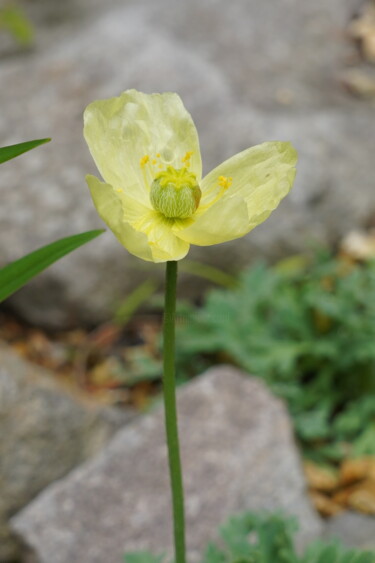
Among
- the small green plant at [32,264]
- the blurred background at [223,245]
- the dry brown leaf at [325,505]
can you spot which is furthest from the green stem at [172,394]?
the dry brown leaf at [325,505]

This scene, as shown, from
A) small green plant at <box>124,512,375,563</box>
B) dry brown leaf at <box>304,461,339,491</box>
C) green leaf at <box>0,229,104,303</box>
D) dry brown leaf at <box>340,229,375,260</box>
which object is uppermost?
green leaf at <box>0,229,104,303</box>

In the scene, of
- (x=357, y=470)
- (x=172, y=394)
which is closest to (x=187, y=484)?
(x=357, y=470)

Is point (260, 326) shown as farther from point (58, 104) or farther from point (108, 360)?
point (58, 104)

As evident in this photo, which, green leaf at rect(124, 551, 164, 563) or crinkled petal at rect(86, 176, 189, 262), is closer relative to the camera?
crinkled petal at rect(86, 176, 189, 262)

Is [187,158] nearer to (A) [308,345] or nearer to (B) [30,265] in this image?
(B) [30,265]

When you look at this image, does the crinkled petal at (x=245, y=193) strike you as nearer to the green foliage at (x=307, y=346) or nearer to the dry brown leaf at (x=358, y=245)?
the green foliage at (x=307, y=346)

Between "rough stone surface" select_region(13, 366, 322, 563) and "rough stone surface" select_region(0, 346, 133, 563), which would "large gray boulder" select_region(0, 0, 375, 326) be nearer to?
"rough stone surface" select_region(0, 346, 133, 563)

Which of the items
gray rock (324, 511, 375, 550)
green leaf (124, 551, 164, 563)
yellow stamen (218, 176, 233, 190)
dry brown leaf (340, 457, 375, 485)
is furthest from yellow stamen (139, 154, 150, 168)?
dry brown leaf (340, 457, 375, 485)
